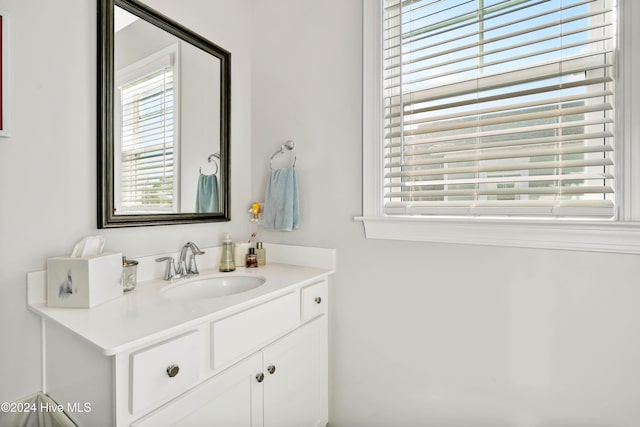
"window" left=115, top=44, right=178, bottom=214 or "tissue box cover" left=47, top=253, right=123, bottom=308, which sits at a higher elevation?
"window" left=115, top=44, right=178, bottom=214

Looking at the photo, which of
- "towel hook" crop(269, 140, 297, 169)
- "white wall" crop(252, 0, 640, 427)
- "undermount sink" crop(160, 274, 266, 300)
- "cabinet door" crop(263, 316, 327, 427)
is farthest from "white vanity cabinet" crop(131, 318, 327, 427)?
"towel hook" crop(269, 140, 297, 169)

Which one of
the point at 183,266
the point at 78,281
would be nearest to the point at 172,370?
the point at 78,281

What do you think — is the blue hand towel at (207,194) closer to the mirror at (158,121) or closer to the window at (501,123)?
the mirror at (158,121)

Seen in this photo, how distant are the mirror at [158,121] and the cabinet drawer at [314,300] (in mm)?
616

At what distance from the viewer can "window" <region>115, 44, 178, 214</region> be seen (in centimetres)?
121

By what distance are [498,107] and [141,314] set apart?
55.0 inches

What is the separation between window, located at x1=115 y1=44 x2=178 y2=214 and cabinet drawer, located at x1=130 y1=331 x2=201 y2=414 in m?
0.64

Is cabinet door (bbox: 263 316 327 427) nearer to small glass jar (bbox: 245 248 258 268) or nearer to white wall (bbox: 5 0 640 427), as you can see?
white wall (bbox: 5 0 640 427)

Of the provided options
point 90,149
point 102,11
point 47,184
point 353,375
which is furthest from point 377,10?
point 353,375

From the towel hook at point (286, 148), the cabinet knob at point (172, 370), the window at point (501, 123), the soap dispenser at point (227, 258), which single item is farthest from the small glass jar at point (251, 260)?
the cabinet knob at point (172, 370)

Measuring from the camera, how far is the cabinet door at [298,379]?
1162 millimetres

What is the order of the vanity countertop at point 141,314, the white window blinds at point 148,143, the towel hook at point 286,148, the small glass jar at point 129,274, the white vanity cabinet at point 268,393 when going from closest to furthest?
1. the vanity countertop at point 141,314
2. the white vanity cabinet at point 268,393
3. the small glass jar at point 129,274
4. the white window blinds at point 148,143
5. the towel hook at point 286,148

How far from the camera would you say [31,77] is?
981 mm

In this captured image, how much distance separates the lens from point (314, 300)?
1.41m
